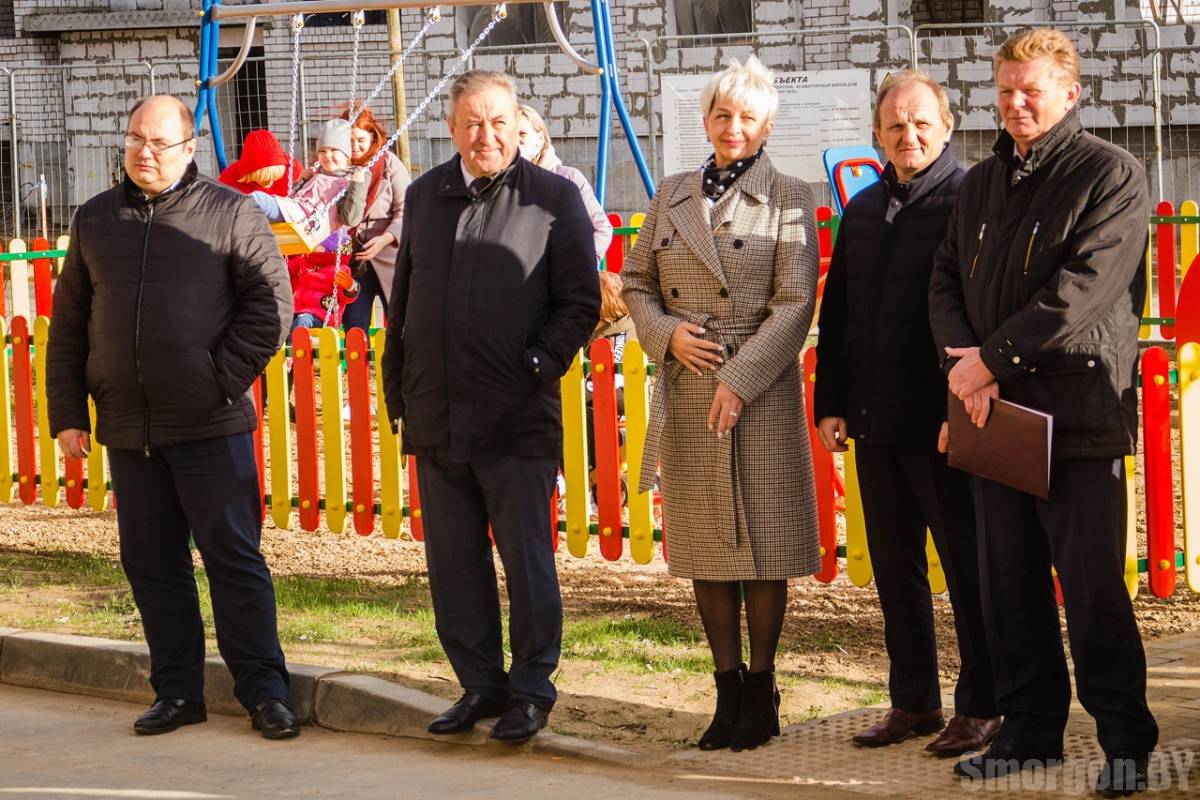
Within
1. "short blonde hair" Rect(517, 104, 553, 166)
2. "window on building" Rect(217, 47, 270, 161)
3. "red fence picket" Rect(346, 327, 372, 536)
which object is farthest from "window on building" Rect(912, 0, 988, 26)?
"red fence picket" Rect(346, 327, 372, 536)

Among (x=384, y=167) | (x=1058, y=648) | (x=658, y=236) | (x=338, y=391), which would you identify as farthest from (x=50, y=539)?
(x=1058, y=648)

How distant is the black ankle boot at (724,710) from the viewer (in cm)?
500

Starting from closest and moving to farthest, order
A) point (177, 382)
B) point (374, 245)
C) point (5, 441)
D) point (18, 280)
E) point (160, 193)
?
1. point (177, 382)
2. point (160, 193)
3. point (5, 441)
4. point (374, 245)
5. point (18, 280)

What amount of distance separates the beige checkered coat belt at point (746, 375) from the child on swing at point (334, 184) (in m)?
3.78

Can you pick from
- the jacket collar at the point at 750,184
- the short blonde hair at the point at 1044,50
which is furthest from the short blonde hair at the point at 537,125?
the short blonde hair at the point at 1044,50

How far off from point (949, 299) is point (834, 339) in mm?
474

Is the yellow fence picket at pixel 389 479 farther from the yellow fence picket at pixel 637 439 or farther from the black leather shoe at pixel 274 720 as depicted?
the black leather shoe at pixel 274 720

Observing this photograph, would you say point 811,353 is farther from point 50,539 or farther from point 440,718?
point 50,539

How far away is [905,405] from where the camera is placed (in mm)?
4758

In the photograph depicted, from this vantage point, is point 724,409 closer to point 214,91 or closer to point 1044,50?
point 1044,50

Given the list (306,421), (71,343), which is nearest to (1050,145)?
(71,343)

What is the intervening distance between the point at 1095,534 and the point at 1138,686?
0.39 metres

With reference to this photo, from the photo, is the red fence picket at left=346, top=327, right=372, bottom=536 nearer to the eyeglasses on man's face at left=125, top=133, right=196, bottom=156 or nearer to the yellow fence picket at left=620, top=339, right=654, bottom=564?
the yellow fence picket at left=620, top=339, right=654, bottom=564

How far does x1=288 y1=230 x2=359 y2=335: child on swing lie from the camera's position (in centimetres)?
980
